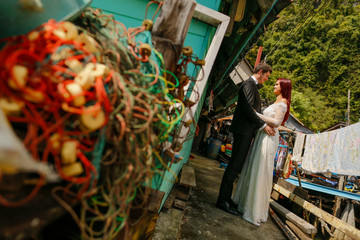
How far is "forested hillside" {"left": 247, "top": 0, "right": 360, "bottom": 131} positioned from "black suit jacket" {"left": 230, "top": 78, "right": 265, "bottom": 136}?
2436 centimetres

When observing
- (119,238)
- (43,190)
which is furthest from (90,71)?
(119,238)

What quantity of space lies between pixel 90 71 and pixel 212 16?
2002 mm

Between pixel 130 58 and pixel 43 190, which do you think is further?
pixel 130 58

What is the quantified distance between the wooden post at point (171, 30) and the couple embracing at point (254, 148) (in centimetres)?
185

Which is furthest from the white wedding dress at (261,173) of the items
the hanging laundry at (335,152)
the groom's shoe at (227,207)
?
the hanging laundry at (335,152)

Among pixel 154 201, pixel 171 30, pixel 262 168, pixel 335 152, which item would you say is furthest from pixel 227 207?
pixel 335 152

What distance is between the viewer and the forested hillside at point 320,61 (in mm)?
25844

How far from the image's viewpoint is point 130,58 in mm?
1117

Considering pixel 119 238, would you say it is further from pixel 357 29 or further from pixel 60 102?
pixel 357 29

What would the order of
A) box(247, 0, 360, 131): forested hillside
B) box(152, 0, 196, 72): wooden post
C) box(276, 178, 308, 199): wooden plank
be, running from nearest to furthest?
box(152, 0, 196, 72): wooden post, box(276, 178, 308, 199): wooden plank, box(247, 0, 360, 131): forested hillside

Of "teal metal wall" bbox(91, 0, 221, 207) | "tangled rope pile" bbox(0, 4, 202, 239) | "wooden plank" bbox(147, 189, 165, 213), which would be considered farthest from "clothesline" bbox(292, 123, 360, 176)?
"tangled rope pile" bbox(0, 4, 202, 239)

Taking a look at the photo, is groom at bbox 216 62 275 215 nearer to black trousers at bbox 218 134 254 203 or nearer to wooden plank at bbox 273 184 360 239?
black trousers at bbox 218 134 254 203

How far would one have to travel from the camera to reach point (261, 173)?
288 cm

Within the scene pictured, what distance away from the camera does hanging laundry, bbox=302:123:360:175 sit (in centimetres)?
514
